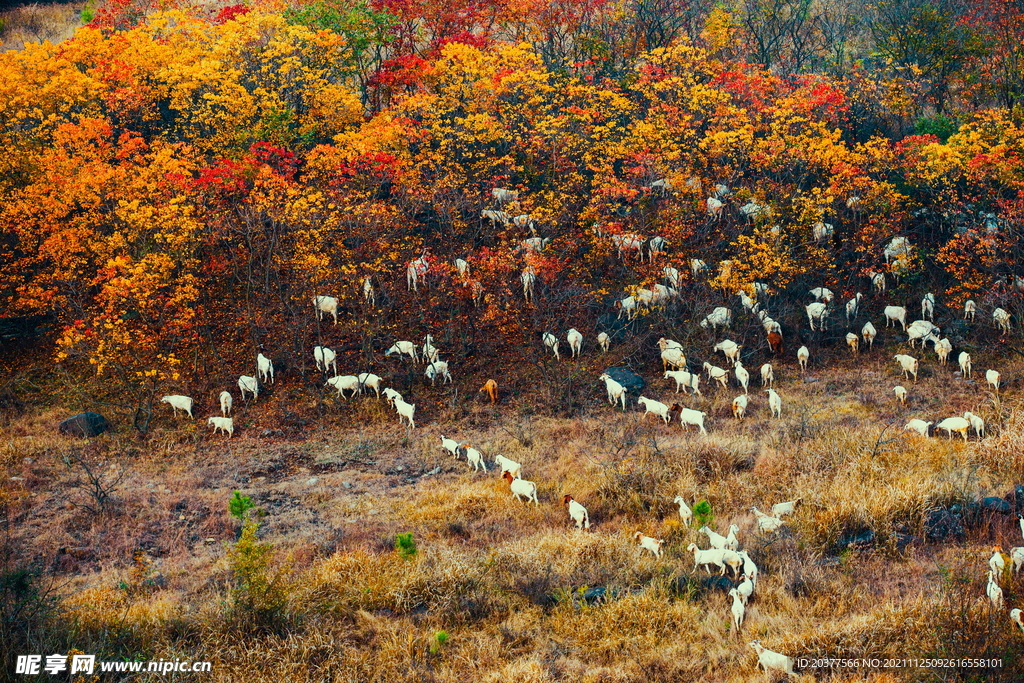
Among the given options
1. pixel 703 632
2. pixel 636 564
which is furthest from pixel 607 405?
pixel 703 632

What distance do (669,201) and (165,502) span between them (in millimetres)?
17510

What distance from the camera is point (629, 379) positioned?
20.2m

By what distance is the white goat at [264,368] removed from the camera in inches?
816

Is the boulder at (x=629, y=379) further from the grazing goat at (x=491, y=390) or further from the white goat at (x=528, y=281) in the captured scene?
the white goat at (x=528, y=281)

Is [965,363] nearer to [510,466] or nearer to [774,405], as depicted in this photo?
[774,405]

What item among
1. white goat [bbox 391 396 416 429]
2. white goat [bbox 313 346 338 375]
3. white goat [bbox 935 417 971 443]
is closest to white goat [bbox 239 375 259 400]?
white goat [bbox 313 346 338 375]

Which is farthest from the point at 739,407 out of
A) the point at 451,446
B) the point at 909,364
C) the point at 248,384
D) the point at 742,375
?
the point at 248,384

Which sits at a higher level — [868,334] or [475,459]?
[868,334]

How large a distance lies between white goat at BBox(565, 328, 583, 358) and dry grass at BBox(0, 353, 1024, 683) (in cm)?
311

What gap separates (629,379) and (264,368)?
968 centimetres

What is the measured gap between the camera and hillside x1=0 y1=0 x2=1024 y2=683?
394 inches

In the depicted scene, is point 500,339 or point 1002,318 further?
point 500,339

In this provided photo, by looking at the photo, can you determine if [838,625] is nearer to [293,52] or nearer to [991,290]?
[991,290]

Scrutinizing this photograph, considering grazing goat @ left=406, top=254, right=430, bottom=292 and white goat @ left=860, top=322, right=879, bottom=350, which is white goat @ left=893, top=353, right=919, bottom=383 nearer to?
white goat @ left=860, top=322, right=879, bottom=350
